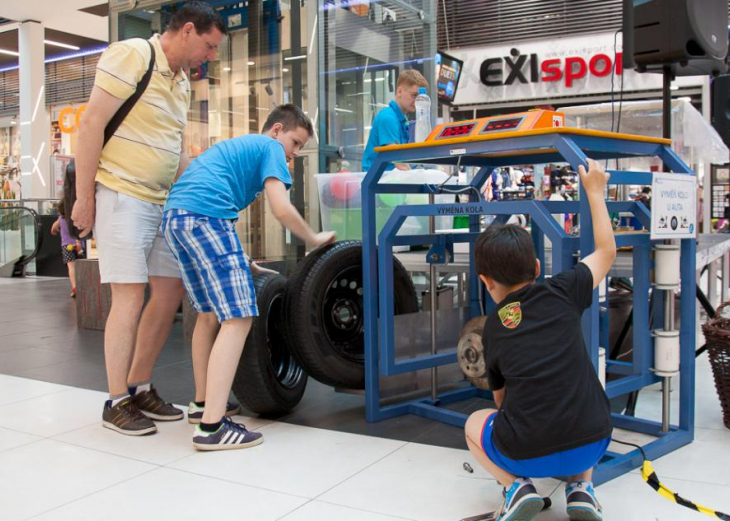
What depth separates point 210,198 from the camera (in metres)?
2.44

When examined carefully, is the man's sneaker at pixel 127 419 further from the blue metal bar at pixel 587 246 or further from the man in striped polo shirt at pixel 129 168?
the blue metal bar at pixel 587 246

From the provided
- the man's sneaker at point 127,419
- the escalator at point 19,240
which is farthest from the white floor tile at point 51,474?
the escalator at point 19,240

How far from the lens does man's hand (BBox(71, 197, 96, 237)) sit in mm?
2551

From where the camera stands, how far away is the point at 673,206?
2242 millimetres

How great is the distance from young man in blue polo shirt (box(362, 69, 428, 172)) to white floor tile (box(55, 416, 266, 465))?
1742mm

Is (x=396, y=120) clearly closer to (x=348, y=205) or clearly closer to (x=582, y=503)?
(x=348, y=205)

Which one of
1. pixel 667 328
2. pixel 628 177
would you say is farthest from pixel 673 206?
pixel 667 328

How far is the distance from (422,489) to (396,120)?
2.33 meters

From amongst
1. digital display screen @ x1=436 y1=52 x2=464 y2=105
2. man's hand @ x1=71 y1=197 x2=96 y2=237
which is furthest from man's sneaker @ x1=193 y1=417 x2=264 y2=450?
digital display screen @ x1=436 y1=52 x2=464 y2=105

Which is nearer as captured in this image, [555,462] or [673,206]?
[555,462]

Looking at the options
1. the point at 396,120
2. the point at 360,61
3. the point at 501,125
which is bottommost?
the point at 501,125

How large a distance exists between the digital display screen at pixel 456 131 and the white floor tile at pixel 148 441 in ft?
4.18

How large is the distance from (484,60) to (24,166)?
9.29 m

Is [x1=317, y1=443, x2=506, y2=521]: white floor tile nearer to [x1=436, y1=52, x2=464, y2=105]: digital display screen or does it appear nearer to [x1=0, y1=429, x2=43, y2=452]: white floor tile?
[x1=0, y1=429, x2=43, y2=452]: white floor tile
